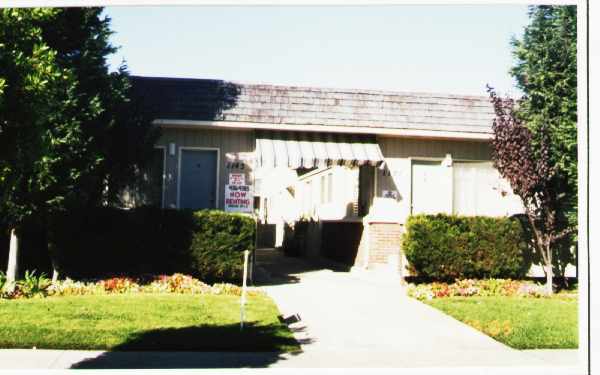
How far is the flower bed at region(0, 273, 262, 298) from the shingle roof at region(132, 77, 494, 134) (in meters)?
4.22

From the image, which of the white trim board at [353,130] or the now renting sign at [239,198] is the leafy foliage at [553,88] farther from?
the now renting sign at [239,198]

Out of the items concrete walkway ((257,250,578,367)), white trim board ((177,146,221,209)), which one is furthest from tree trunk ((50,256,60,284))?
concrete walkway ((257,250,578,367))

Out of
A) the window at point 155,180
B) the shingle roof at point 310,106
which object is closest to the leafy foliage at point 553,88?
the shingle roof at point 310,106

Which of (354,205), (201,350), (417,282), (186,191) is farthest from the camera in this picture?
(354,205)

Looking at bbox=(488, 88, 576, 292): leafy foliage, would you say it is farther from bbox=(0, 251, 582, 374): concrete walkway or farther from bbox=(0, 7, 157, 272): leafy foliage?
bbox=(0, 7, 157, 272): leafy foliage

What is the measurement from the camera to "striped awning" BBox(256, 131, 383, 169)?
1412 centimetres

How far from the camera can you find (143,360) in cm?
637

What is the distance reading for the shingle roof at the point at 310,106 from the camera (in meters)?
14.4

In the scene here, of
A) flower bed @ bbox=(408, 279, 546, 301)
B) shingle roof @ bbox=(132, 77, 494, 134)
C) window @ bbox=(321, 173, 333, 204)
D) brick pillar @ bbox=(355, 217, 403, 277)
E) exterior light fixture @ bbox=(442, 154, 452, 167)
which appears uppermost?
shingle roof @ bbox=(132, 77, 494, 134)

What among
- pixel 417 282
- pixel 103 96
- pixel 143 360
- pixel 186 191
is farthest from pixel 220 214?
pixel 143 360

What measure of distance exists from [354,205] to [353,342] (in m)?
9.41

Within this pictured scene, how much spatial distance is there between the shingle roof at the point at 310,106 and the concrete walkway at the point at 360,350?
5.22 m

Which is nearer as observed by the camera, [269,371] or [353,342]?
[269,371]

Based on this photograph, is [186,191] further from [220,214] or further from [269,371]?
[269,371]
